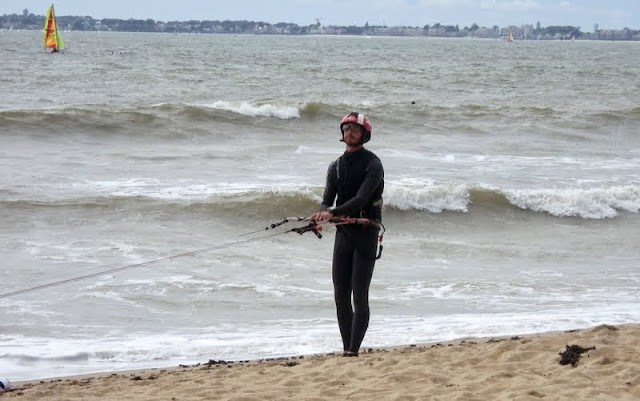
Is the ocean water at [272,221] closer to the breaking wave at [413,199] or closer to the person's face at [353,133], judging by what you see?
the breaking wave at [413,199]

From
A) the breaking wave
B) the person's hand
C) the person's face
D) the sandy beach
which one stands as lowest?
the breaking wave

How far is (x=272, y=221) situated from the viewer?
14.6m

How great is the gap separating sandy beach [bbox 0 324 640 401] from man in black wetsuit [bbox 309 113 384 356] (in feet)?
1.62

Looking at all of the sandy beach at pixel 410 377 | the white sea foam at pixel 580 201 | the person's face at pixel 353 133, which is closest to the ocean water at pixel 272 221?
the white sea foam at pixel 580 201

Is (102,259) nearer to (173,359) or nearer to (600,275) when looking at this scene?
(173,359)

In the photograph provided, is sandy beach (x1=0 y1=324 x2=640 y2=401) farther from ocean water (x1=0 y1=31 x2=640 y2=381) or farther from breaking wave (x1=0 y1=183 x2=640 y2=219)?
breaking wave (x1=0 y1=183 x2=640 y2=219)

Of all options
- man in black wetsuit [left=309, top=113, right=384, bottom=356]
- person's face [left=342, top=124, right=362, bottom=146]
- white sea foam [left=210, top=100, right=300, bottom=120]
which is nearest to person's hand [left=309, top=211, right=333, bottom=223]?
man in black wetsuit [left=309, top=113, right=384, bottom=356]

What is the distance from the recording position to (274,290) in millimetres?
9680

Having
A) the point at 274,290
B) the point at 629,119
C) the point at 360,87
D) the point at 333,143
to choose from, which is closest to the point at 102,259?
the point at 274,290

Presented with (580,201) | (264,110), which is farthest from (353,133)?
(264,110)

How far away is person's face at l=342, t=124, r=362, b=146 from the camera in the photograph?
6027 millimetres

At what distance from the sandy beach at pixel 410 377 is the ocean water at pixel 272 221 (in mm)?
774

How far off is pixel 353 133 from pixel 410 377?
5.11 feet

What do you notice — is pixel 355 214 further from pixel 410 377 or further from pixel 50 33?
pixel 50 33
